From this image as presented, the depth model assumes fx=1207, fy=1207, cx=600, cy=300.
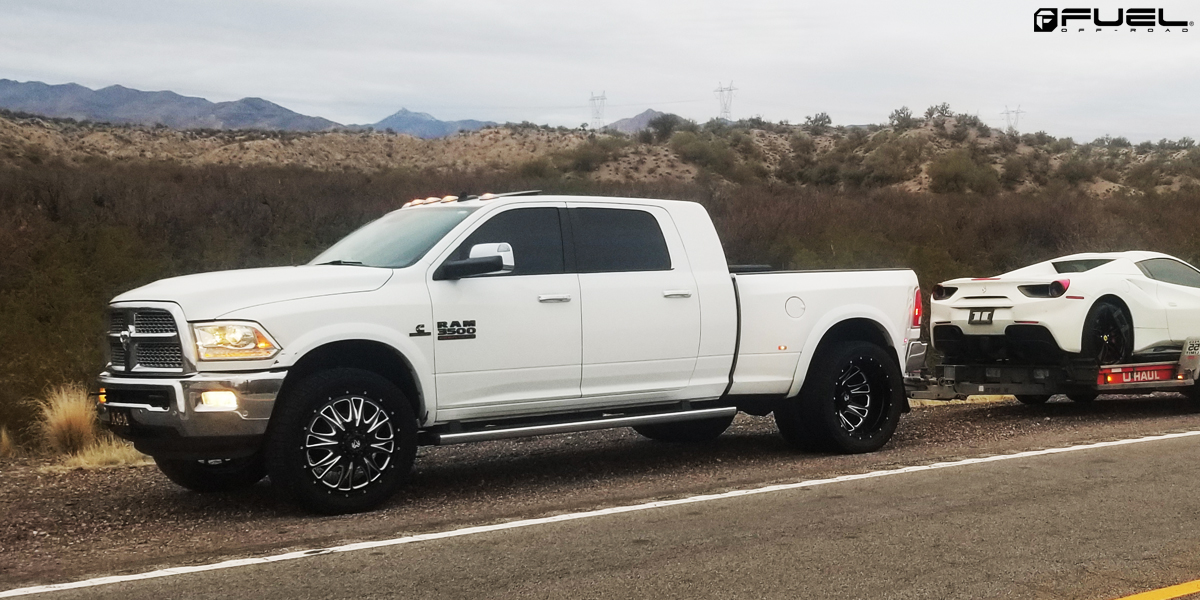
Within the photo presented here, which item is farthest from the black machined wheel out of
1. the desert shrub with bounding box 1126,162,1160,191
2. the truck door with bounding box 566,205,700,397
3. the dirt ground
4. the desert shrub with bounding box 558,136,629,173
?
the desert shrub with bounding box 1126,162,1160,191

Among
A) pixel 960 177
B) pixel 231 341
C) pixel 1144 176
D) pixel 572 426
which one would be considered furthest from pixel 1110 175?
pixel 231 341

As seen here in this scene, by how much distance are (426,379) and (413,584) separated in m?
2.28

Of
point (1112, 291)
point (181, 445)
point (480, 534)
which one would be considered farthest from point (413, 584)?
point (1112, 291)

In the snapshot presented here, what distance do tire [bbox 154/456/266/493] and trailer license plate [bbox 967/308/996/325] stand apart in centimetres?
751

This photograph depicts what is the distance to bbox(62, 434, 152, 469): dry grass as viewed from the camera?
396 inches

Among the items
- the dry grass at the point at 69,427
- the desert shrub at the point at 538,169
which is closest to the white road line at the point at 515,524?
the dry grass at the point at 69,427

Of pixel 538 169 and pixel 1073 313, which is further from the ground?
pixel 538 169

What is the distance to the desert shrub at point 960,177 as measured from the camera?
1986 inches

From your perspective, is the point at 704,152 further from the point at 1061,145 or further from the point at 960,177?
the point at 1061,145

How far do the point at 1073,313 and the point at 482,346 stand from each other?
6.90 metres

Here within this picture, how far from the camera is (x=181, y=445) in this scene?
23.8 ft

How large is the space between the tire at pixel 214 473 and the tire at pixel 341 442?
955mm

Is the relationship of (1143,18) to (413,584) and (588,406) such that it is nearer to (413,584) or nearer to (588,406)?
(588,406)

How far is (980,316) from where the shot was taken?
41.4 feet
